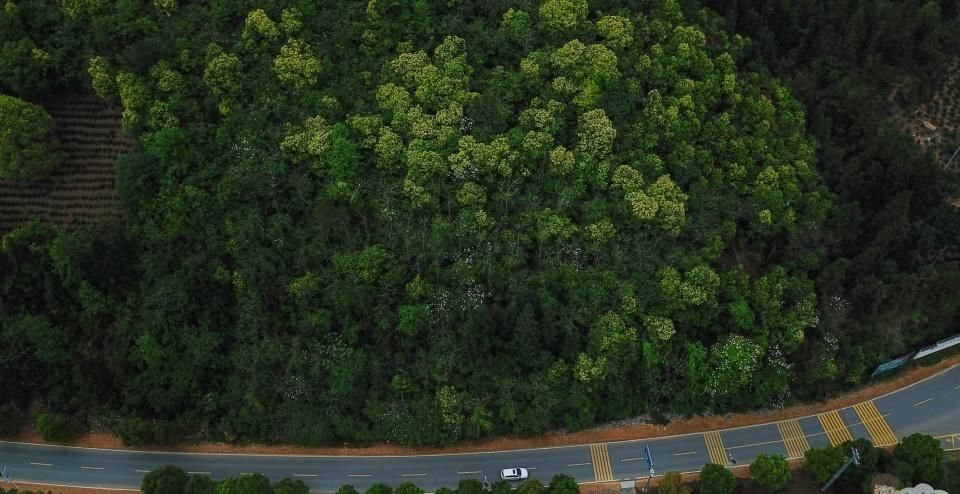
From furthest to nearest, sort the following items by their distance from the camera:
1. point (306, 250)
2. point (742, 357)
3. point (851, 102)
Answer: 1. point (851, 102)
2. point (306, 250)
3. point (742, 357)

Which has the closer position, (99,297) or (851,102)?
(99,297)

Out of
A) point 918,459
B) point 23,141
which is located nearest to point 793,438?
point 918,459

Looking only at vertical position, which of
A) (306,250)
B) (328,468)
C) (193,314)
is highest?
(306,250)

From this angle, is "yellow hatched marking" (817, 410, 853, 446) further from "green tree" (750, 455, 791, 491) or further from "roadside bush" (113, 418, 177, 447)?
"roadside bush" (113, 418, 177, 447)

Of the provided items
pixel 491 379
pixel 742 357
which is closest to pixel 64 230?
pixel 491 379

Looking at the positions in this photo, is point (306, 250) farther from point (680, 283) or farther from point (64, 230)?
point (680, 283)

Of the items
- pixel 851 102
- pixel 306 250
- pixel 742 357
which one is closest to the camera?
pixel 742 357

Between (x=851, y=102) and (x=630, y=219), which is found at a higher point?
(x=851, y=102)
